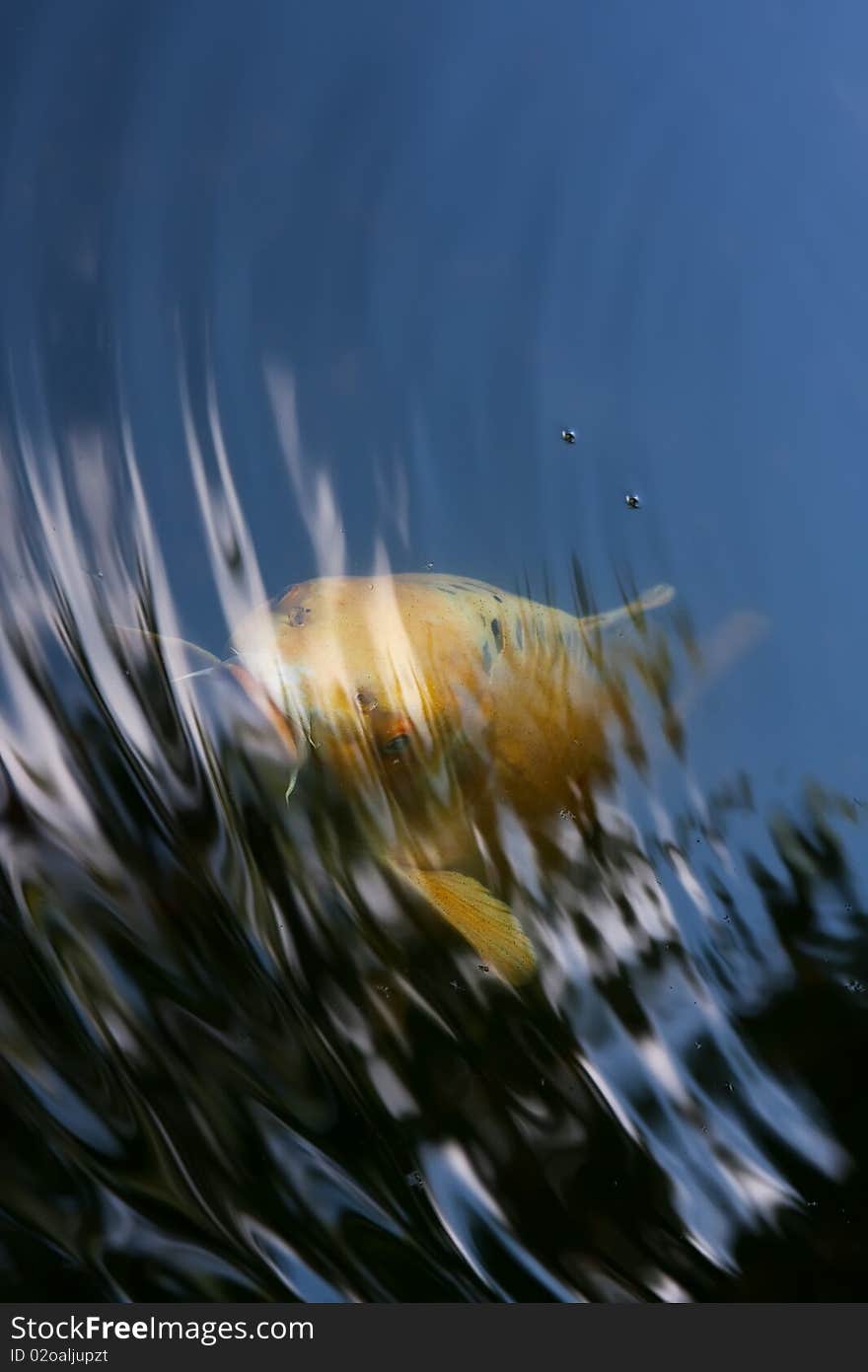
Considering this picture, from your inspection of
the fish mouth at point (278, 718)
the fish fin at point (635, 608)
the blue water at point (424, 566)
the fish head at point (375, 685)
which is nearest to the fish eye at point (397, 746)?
the fish head at point (375, 685)

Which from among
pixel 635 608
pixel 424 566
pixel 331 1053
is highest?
pixel 424 566

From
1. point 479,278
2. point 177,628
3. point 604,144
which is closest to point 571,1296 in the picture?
point 177,628

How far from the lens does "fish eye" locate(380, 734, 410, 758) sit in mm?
1575

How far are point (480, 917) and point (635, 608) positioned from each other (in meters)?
0.63

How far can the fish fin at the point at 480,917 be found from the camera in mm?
1410

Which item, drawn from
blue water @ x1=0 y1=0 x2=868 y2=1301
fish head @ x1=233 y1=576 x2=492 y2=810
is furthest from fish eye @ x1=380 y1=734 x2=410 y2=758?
blue water @ x1=0 y1=0 x2=868 y2=1301

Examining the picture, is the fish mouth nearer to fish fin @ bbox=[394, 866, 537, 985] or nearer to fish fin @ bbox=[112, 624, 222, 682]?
fish fin @ bbox=[112, 624, 222, 682]

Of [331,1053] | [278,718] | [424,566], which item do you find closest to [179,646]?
[278,718]

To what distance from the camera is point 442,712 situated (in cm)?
164

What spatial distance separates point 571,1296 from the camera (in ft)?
3.90

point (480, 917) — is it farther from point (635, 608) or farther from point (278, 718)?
point (635, 608)

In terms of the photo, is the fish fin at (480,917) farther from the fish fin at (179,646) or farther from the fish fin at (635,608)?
the fish fin at (635,608)

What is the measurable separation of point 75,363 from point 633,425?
861 mm
